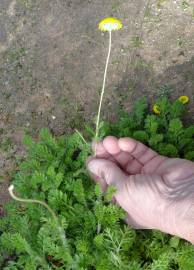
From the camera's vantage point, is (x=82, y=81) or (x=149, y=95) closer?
(x=149, y=95)

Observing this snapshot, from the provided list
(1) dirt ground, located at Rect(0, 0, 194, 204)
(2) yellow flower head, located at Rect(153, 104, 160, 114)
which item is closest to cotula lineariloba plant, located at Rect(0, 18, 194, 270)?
(2) yellow flower head, located at Rect(153, 104, 160, 114)

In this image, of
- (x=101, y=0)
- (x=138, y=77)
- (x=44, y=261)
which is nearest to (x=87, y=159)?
(x=44, y=261)

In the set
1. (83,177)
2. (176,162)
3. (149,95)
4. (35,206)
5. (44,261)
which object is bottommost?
(44,261)

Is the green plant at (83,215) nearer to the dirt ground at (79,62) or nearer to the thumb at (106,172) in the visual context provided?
the thumb at (106,172)

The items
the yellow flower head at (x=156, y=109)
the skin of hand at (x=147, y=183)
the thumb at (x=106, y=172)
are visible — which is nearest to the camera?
the skin of hand at (x=147, y=183)

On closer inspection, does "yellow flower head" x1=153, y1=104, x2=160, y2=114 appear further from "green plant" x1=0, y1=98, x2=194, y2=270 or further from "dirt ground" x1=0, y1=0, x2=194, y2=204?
"dirt ground" x1=0, y1=0, x2=194, y2=204

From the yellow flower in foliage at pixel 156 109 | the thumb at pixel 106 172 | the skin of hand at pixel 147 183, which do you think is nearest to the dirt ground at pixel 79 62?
the yellow flower in foliage at pixel 156 109

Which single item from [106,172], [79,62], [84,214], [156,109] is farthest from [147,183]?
[79,62]

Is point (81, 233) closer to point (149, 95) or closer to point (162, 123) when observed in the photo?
point (162, 123)
